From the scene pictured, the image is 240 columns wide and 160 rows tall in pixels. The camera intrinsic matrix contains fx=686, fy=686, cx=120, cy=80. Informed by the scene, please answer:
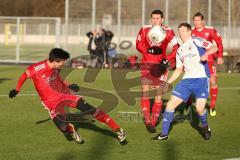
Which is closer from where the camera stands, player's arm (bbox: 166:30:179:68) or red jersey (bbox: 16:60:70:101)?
red jersey (bbox: 16:60:70:101)

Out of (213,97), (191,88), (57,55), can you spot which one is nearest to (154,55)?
(191,88)

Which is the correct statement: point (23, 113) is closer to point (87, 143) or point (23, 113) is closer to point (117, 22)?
point (87, 143)

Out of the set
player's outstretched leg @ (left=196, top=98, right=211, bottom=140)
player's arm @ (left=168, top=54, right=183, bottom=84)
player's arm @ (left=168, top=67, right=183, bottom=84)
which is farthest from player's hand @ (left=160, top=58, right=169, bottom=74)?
player's outstretched leg @ (left=196, top=98, right=211, bottom=140)

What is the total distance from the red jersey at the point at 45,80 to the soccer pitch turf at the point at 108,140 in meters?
0.83

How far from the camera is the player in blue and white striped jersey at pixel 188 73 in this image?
11922mm

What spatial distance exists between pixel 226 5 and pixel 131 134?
94.7 ft

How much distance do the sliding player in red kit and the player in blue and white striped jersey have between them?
0.98 metres

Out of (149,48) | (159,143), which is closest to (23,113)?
(149,48)

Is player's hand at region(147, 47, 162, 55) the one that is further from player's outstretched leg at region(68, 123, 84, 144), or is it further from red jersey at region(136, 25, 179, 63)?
player's outstretched leg at region(68, 123, 84, 144)

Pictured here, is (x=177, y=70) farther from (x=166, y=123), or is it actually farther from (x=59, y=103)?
(x=59, y=103)

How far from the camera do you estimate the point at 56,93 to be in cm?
1158

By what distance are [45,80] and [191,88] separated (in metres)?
2.54

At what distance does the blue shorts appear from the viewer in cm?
1192

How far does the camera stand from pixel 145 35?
1391 cm
